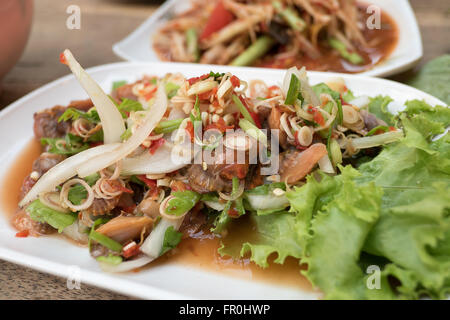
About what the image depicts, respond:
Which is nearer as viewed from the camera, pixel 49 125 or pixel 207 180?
pixel 207 180

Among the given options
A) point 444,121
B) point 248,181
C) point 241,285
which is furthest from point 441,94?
point 241,285

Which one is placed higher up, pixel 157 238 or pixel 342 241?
pixel 342 241

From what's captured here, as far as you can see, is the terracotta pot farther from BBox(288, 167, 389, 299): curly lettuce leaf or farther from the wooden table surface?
BBox(288, 167, 389, 299): curly lettuce leaf

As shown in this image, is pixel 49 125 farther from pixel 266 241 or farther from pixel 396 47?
pixel 396 47

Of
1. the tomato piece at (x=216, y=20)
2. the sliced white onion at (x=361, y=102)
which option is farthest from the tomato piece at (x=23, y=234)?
the tomato piece at (x=216, y=20)

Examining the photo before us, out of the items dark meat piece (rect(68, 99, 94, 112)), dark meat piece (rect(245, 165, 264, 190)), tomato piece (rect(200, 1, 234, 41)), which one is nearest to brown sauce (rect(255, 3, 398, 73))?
tomato piece (rect(200, 1, 234, 41))

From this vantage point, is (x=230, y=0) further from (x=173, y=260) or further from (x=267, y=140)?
(x=173, y=260)

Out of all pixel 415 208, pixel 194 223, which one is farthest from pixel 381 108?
pixel 194 223

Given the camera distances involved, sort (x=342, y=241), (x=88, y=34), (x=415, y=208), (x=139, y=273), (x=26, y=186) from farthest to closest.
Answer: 1. (x=88, y=34)
2. (x=26, y=186)
3. (x=139, y=273)
4. (x=342, y=241)
5. (x=415, y=208)

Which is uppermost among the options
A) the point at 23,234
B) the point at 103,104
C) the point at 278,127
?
the point at 103,104
